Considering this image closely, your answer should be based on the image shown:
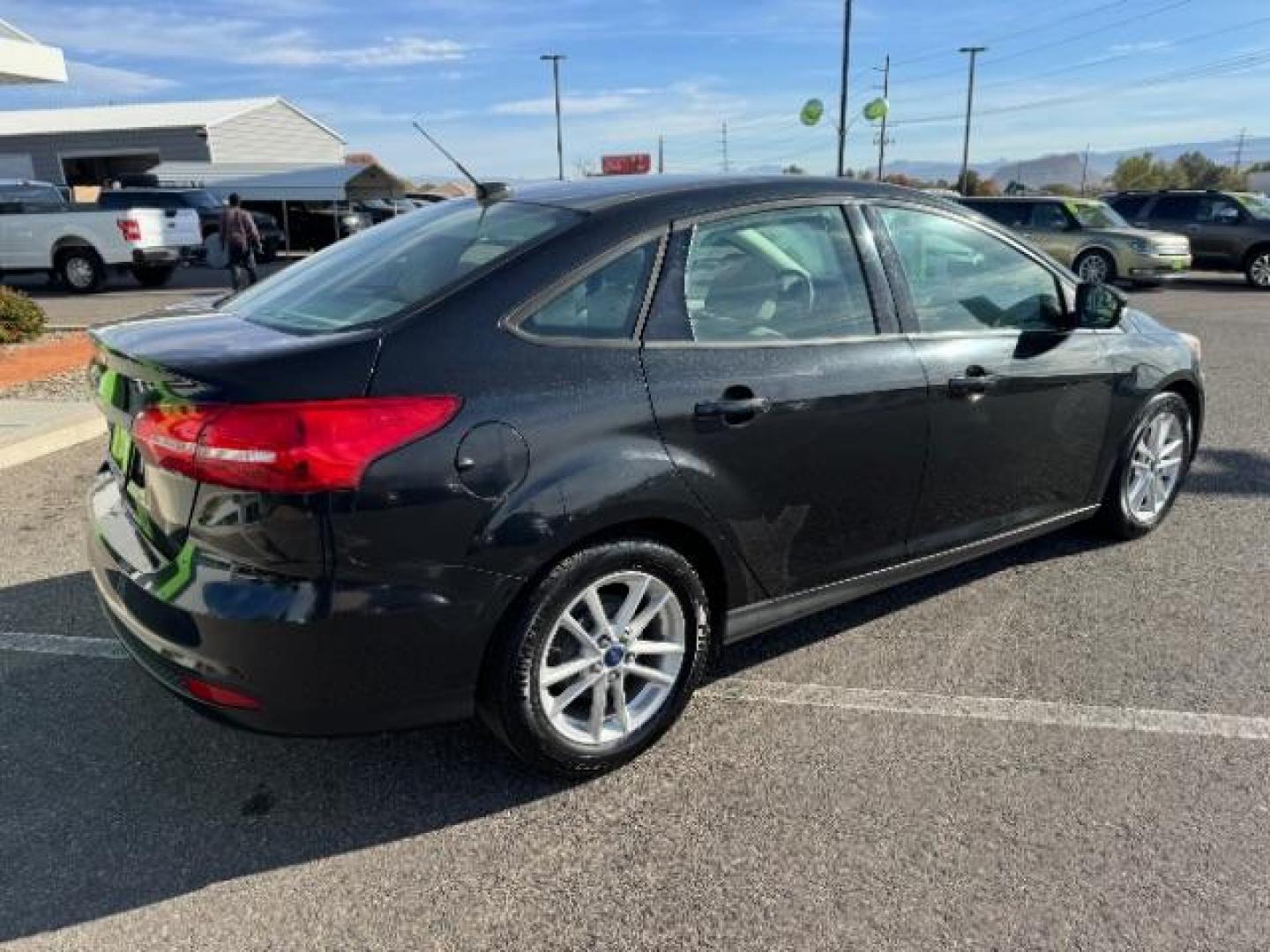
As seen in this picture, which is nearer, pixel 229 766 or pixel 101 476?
pixel 229 766

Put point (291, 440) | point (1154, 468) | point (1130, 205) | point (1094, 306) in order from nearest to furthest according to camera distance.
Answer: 1. point (291, 440)
2. point (1094, 306)
3. point (1154, 468)
4. point (1130, 205)

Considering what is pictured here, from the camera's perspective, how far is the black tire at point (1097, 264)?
17.5 metres

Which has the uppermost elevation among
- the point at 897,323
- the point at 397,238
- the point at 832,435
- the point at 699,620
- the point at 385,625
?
the point at 397,238

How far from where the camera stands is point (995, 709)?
326 centimetres

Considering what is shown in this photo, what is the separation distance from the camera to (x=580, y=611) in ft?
9.19

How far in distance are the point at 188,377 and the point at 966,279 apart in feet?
8.91

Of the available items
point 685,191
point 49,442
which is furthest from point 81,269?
point 685,191

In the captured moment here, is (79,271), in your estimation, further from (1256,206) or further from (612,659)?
(1256,206)

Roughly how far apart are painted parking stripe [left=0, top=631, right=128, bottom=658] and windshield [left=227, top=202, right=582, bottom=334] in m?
1.35

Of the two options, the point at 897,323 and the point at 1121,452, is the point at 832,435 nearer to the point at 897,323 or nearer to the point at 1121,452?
the point at 897,323

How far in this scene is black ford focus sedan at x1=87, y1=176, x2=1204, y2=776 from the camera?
7.73ft

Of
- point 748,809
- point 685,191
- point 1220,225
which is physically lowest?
point 748,809

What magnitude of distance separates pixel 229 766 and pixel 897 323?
101 inches

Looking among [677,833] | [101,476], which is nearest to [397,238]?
[101,476]
